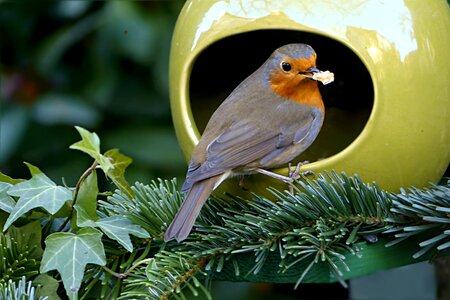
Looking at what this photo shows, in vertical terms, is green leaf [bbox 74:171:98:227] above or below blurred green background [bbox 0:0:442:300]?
below

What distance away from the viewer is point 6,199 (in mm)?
2273

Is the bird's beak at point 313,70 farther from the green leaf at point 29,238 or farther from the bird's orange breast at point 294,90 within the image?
the green leaf at point 29,238

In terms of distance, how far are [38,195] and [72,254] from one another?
0.21m

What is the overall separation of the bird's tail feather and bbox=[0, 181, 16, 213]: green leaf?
0.39 metres

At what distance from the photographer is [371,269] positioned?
7.13ft

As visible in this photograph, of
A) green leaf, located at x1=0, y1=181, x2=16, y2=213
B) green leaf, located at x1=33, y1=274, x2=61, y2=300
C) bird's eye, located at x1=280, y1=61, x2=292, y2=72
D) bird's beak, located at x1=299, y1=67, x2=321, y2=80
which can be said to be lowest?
green leaf, located at x1=33, y1=274, x2=61, y2=300

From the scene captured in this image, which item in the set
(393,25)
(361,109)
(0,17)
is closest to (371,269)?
(393,25)

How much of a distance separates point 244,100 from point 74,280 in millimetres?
711

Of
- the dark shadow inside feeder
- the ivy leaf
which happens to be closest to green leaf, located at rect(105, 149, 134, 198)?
the ivy leaf

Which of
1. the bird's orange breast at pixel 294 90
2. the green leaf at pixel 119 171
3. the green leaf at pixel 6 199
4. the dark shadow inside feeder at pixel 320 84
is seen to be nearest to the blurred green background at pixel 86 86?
the dark shadow inside feeder at pixel 320 84

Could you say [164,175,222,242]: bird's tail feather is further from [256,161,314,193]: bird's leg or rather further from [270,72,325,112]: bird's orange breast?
[270,72,325,112]: bird's orange breast

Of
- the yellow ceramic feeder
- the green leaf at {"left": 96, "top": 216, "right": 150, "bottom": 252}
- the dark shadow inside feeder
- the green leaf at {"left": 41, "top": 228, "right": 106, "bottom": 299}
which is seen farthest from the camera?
the dark shadow inside feeder

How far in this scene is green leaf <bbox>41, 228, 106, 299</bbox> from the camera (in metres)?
2.04

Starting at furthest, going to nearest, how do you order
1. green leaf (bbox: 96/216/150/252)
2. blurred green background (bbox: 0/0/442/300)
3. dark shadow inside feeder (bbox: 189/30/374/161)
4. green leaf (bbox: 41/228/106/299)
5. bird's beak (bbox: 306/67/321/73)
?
blurred green background (bbox: 0/0/442/300)
dark shadow inside feeder (bbox: 189/30/374/161)
bird's beak (bbox: 306/67/321/73)
green leaf (bbox: 96/216/150/252)
green leaf (bbox: 41/228/106/299)
